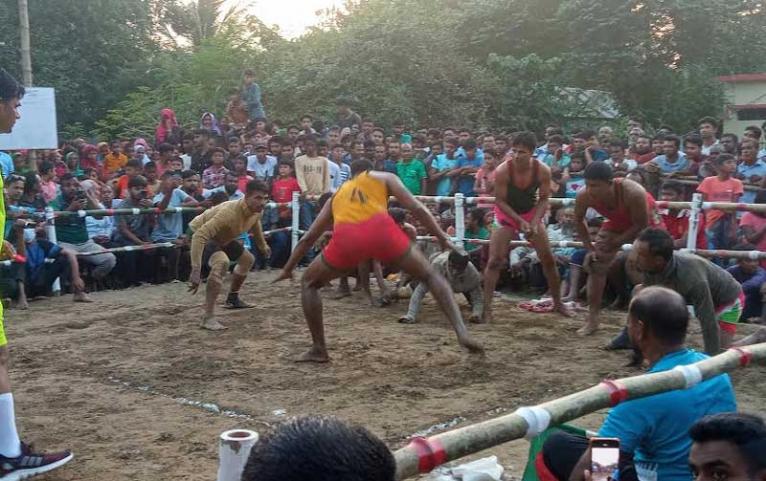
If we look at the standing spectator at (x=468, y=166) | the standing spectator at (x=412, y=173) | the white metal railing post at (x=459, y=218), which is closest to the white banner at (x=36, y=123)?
the standing spectator at (x=412, y=173)

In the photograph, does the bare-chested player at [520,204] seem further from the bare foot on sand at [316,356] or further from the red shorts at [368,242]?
the bare foot on sand at [316,356]

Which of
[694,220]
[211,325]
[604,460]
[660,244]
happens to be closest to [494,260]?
[694,220]

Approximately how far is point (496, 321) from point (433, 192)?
446 cm

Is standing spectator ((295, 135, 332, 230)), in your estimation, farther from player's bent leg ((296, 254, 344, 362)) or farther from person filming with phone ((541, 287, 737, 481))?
person filming with phone ((541, 287, 737, 481))

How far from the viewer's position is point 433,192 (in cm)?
1246

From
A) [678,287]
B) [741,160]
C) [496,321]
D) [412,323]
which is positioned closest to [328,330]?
[412,323]

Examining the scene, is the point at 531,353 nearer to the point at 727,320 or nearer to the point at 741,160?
the point at 727,320

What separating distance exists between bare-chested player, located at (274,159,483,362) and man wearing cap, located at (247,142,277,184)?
251 inches

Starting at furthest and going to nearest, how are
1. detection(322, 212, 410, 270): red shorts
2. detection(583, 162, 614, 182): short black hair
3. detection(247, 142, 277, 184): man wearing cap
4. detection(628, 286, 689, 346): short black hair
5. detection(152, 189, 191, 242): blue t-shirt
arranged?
detection(247, 142, 277, 184): man wearing cap, detection(152, 189, 191, 242): blue t-shirt, detection(583, 162, 614, 182): short black hair, detection(322, 212, 410, 270): red shorts, detection(628, 286, 689, 346): short black hair

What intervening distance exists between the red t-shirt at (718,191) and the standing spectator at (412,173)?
4.33 m

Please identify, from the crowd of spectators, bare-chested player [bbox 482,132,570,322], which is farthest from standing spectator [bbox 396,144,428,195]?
bare-chested player [bbox 482,132,570,322]

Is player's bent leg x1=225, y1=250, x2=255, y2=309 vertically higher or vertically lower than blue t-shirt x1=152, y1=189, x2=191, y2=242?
lower

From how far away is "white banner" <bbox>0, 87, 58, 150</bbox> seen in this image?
10445 mm

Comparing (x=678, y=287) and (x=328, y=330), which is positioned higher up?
(x=678, y=287)
